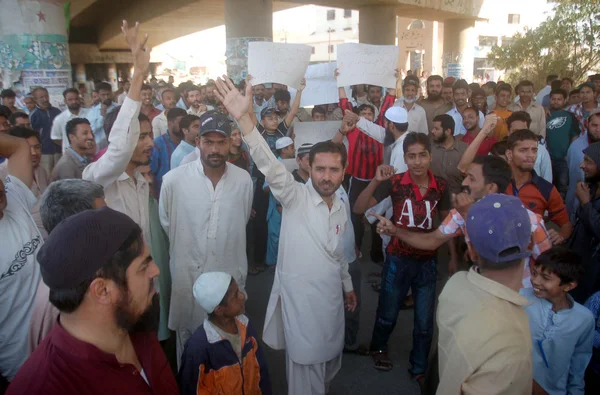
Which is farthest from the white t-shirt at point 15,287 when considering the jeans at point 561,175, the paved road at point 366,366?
the jeans at point 561,175

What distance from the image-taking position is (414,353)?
3270 millimetres

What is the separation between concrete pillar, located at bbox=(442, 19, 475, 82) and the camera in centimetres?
2009

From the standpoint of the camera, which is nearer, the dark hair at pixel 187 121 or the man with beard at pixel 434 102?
the dark hair at pixel 187 121

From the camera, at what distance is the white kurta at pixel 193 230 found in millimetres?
3037

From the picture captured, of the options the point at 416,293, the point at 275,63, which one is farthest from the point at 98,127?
the point at 416,293

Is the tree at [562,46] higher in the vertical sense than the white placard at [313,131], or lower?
higher

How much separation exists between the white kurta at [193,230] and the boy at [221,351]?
0.66 meters

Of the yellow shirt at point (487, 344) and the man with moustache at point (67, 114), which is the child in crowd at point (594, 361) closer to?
the yellow shirt at point (487, 344)

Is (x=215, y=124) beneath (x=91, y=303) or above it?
above

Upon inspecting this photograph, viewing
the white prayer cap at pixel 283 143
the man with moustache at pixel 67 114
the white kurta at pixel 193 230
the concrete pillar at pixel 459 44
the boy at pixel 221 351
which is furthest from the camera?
the concrete pillar at pixel 459 44

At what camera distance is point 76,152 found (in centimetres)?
404

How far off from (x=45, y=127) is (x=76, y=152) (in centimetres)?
432

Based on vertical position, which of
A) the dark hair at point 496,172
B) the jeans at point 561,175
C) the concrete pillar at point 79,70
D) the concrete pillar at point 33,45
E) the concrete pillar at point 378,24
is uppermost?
the concrete pillar at point 378,24

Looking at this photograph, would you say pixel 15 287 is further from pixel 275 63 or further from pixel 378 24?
pixel 378 24
